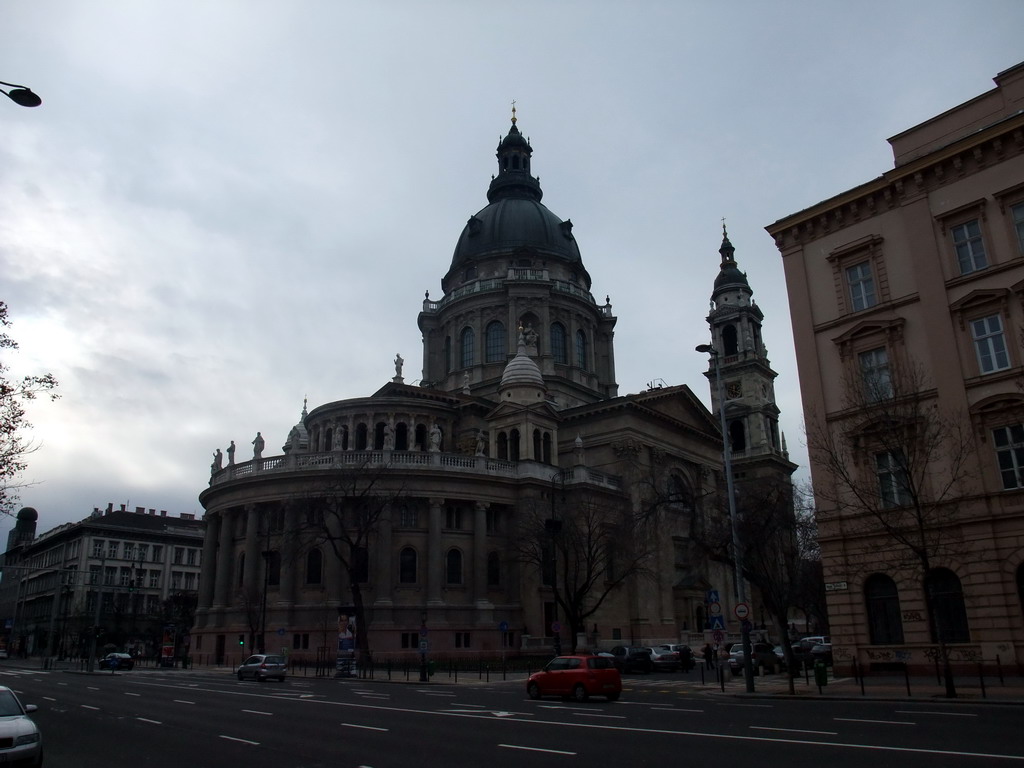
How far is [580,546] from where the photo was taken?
158 ft

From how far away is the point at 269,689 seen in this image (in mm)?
31859

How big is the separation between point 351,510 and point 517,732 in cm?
3667

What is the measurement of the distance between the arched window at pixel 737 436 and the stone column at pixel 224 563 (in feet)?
171

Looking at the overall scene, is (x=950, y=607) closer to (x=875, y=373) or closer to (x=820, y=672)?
(x=820, y=672)

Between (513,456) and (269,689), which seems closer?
(269,689)

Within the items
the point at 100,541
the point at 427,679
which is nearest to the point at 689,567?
the point at 427,679

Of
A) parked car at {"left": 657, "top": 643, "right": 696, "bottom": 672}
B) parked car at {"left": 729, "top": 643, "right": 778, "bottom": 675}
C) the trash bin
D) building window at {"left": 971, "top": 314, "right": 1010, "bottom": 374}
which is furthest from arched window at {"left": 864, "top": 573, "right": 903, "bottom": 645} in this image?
parked car at {"left": 657, "top": 643, "right": 696, "bottom": 672}

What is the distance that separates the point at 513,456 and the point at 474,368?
16.8 m

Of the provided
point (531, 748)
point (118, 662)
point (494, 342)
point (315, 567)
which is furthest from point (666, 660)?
point (118, 662)

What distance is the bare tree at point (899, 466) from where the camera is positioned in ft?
86.6

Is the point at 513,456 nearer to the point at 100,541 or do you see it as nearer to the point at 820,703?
the point at 820,703

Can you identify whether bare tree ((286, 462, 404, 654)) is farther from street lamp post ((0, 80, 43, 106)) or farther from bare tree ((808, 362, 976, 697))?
street lamp post ((0, 80, 43, 106))

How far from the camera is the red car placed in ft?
81.5

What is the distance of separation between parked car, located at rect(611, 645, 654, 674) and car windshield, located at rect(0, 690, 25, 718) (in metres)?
31.8
